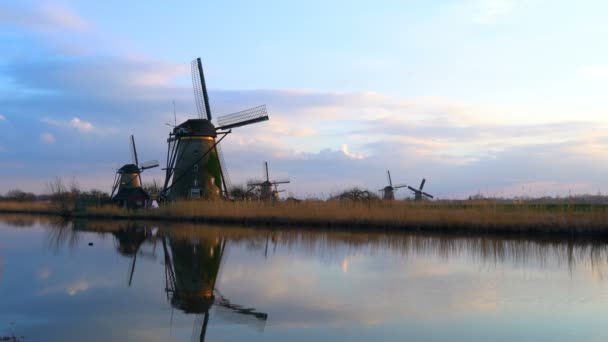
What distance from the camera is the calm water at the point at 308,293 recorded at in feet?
18.9

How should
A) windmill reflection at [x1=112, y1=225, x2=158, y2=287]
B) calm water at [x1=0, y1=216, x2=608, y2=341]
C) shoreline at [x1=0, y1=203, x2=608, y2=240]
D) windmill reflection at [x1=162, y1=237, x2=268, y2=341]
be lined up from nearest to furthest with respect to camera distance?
calm water at [x1=0, y1=216, x2=608, y2=341], windmill reflection at [x1=162, y1=237, x2=268, y2=341], windmill reflection at [x1=112, y1=225, x2=158, y2=287], shoreline at [x1=0, y1=203, x2=608, y2=240]

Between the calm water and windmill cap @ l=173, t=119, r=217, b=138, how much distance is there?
14.2 metres

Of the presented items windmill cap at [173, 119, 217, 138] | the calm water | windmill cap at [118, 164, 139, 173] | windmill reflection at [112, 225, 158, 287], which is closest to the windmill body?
windmill cap at [173, 119, 217, 138]

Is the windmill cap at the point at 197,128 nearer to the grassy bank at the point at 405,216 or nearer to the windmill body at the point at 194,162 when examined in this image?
the windmill body at the point at 194,162

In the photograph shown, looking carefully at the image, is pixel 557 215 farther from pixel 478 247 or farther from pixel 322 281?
pixel 322 281

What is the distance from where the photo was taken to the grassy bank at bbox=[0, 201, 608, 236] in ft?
51.9

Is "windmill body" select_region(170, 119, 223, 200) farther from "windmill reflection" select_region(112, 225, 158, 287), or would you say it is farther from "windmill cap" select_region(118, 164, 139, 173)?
"windmill cap" select_region(118, 164, 139, 173)

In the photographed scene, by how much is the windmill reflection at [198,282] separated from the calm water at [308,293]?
0.03 metres

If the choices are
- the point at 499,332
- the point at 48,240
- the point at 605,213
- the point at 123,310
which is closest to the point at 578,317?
the point at 499,332

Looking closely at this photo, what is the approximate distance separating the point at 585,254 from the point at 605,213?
4.93 m

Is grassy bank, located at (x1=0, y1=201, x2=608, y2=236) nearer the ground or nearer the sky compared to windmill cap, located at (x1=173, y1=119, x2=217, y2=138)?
nearer the ground

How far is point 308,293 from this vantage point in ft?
25.3

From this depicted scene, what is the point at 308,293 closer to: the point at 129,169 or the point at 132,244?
the point at 132,244

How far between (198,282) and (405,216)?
11414mm
